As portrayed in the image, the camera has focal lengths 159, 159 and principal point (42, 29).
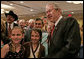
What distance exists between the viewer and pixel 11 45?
1.57m

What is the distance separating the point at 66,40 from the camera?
117 cm

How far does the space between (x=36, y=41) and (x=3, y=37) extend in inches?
14.5

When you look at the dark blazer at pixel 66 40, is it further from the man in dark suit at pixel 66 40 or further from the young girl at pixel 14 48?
the young girl at pixel 14 48

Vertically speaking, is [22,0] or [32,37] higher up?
[22,0]

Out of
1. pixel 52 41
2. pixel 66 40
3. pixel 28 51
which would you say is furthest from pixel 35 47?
pixel 66 40

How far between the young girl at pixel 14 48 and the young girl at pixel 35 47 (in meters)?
0.06

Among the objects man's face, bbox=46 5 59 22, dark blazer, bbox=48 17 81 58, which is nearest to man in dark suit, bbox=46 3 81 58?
dark blazer, bbox=48 17 81 58

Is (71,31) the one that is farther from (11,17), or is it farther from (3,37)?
(11,17)

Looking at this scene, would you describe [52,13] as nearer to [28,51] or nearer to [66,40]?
[66,40]

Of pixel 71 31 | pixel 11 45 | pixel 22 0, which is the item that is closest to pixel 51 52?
pixel 71 31

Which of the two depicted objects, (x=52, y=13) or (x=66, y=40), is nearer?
(x=66, y=40)

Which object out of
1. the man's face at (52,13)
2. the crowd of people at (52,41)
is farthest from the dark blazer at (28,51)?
the man's face at (52,13)

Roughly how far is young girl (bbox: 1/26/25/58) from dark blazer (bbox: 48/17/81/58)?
428 mm

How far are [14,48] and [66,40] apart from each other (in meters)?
0.60
